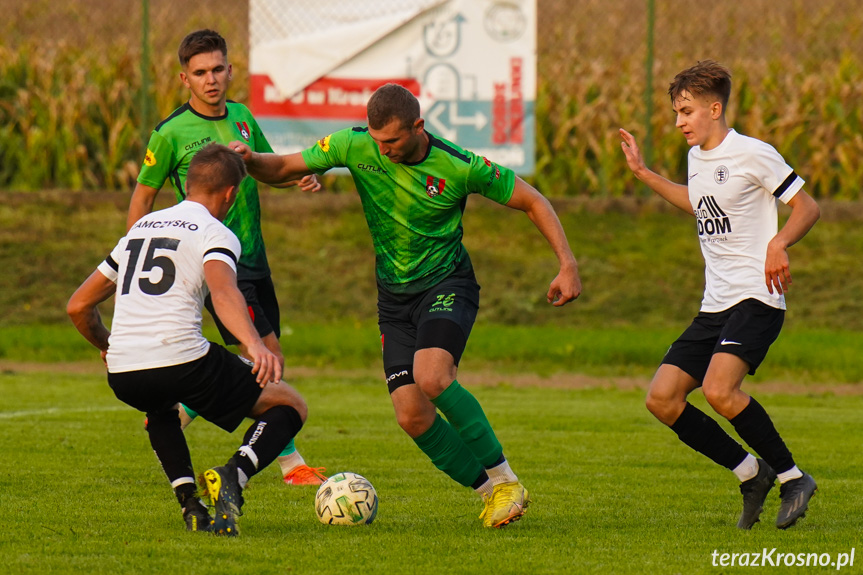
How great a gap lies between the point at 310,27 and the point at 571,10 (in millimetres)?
4594

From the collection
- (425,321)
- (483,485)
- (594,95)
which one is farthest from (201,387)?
(594,95)

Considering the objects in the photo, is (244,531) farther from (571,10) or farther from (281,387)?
(571,10)

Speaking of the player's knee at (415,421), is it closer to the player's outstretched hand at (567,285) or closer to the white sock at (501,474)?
the white sock at (501,474)

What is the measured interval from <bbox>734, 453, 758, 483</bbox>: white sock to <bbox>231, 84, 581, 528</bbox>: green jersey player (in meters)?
1.04

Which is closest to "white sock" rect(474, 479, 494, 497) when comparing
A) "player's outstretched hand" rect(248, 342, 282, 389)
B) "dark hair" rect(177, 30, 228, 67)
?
"player's outstretched hand" rect(248, 342, 282, 389)

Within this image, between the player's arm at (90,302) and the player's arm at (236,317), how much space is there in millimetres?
710

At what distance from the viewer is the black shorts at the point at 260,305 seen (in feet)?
24.5

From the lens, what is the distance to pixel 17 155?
58.0ft

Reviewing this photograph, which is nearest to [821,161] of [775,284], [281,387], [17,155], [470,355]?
[470,355]

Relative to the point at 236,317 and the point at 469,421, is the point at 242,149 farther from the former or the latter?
the point at 469,421

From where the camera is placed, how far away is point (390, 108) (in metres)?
5.68

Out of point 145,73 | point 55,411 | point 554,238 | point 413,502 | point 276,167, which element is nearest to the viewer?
point 554,238

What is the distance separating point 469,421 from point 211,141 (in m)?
2.59

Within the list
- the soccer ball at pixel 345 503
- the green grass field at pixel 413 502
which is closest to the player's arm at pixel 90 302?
the green grass field at pixel 413 502
